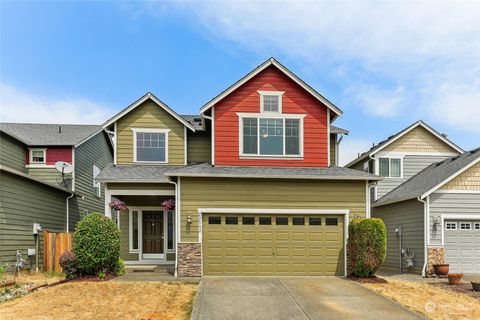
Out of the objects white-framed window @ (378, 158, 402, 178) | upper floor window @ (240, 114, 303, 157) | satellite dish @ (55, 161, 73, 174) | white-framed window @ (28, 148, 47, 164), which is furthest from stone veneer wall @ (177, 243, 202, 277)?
white-framed window @ (378, 158, 402, 178)

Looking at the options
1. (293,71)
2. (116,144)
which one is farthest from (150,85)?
(293,71)

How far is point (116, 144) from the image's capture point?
1848 cm

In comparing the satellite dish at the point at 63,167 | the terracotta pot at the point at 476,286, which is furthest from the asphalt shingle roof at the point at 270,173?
the satellite dish at the point at 63,167

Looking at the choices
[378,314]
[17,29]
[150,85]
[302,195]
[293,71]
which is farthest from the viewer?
[150,85]

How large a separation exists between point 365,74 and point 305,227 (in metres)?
7.25

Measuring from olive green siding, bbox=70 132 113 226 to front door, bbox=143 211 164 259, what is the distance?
4830 millimetres

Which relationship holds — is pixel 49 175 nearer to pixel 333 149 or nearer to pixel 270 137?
pixel 270 137

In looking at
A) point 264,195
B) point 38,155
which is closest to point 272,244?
point 264,195

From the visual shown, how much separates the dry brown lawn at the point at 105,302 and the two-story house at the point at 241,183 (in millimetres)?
2860

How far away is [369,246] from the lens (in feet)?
48.4

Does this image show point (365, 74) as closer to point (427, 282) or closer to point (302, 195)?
point (302, 195)

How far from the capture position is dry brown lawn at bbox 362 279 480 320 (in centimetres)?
1070

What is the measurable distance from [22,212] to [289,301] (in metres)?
11.2

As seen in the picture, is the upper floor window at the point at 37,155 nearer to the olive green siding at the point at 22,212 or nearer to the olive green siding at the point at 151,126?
the olive green siding at the point at 22,212
